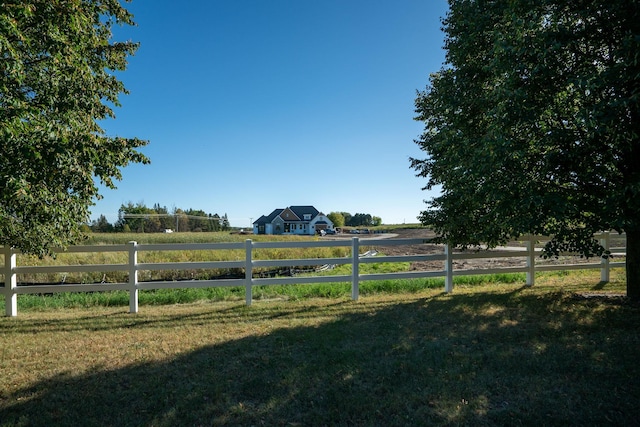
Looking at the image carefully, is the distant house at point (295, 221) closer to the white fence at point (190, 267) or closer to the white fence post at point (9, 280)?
the white fence at point (190, 267)

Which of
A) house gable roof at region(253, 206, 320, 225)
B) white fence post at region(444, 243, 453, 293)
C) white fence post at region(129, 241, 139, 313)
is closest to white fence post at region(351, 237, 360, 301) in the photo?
white fence post at region(444, 243, 453, 293)

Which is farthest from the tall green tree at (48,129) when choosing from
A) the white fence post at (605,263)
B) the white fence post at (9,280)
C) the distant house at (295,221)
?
the distant house at (295,221)

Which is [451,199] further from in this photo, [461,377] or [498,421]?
[498,421]

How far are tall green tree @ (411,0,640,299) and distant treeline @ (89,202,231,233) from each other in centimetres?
3587

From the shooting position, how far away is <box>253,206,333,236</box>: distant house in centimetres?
6550

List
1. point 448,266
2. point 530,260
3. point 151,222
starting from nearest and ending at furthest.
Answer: point 448,266, point 530,260, point 151,222

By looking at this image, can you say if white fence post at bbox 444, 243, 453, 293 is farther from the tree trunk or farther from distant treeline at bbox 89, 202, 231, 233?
distant treeline at bbox 89, 202, 231, 233

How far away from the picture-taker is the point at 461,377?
3.77 m

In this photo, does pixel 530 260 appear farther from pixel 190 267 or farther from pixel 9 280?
pixel 9 280

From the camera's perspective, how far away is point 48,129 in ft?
14.5

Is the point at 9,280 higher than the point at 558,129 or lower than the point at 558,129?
lower

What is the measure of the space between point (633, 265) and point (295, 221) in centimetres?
5980

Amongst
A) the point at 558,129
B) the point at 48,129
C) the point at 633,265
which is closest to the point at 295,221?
the point at 633,265

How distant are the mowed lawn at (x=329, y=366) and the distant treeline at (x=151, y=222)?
108 ft
